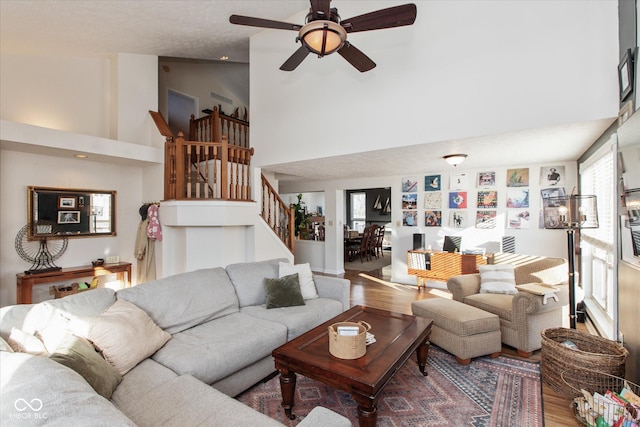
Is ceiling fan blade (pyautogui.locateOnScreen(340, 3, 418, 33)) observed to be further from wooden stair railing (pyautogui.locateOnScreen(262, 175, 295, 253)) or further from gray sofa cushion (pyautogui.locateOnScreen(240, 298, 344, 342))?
wooden stair railing (pyautogui.locateOnScreen(262, 175, 295, 253))

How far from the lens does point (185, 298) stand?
248 cm

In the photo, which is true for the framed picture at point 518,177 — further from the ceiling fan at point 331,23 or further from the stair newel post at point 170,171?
the stair newel post at point 170,171

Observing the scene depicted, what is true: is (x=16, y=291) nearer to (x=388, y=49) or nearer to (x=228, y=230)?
(x=228, y=230)

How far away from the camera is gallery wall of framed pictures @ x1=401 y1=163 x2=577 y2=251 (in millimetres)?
4492

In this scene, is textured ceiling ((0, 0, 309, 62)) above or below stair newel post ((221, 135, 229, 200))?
above

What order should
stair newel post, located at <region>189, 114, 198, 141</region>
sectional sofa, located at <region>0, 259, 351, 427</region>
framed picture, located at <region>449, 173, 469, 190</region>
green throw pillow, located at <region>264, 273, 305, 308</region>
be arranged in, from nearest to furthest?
sectional sofa, located at <region>0, 259, 351, 427</region>, green throw pillow, located at <region>264, 273, 305, 308</region>, framed picture, located at <region>449, 173, 469, 190</region>, stair newel post, located at <region>189, 114, 198, 141</region>

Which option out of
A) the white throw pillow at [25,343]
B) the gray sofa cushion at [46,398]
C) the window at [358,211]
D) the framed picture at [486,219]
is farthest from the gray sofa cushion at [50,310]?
the window at [358,211]

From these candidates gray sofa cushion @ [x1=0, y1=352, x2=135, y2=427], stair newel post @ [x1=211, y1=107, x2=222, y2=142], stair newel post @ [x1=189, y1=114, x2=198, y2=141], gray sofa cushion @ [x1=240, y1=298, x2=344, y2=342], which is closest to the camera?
gray sofa cushion @ [x1=0, y1=352, x2=135, y2=427]

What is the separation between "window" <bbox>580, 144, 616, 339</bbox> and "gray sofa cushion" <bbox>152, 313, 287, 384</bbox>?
288cm

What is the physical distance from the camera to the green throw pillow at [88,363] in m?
1.37

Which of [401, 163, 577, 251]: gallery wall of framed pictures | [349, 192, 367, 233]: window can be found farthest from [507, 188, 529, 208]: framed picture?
[349, 192, 367, 233]: window

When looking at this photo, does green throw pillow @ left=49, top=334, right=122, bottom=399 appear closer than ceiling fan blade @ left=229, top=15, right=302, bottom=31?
Yes

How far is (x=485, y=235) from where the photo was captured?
4.98m

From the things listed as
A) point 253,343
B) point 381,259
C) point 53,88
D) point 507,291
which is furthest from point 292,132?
point 381,259
